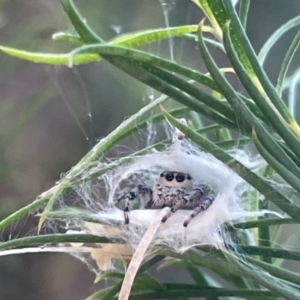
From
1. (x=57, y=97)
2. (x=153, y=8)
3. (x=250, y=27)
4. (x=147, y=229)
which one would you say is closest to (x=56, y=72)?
(x=57, y=97)

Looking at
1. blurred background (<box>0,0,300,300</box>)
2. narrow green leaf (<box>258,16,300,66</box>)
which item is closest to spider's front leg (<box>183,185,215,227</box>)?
narrow green leaf (<box>258,16,300,66</box>)

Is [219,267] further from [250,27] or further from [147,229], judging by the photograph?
[250,27]

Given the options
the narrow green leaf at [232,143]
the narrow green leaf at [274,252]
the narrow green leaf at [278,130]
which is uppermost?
the narrow green leaf at [278,130]

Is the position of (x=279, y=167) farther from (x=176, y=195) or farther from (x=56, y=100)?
(x=56, y=100)

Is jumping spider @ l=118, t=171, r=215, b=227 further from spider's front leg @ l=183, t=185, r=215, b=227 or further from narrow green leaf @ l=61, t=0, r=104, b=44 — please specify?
narrow green leaf @ l=61, t=0, r=104, b=44

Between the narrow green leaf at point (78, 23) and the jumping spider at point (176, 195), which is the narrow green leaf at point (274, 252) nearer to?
the jumping spider at point (176, 195)

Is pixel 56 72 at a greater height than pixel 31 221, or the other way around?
pixel 56 72

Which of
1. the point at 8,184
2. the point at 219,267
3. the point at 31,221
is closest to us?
the point at 219,267

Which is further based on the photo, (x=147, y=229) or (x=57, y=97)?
(x=57, y=97)

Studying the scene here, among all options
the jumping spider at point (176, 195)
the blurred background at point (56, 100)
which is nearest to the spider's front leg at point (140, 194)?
the jumping spider at point (176, 195)
